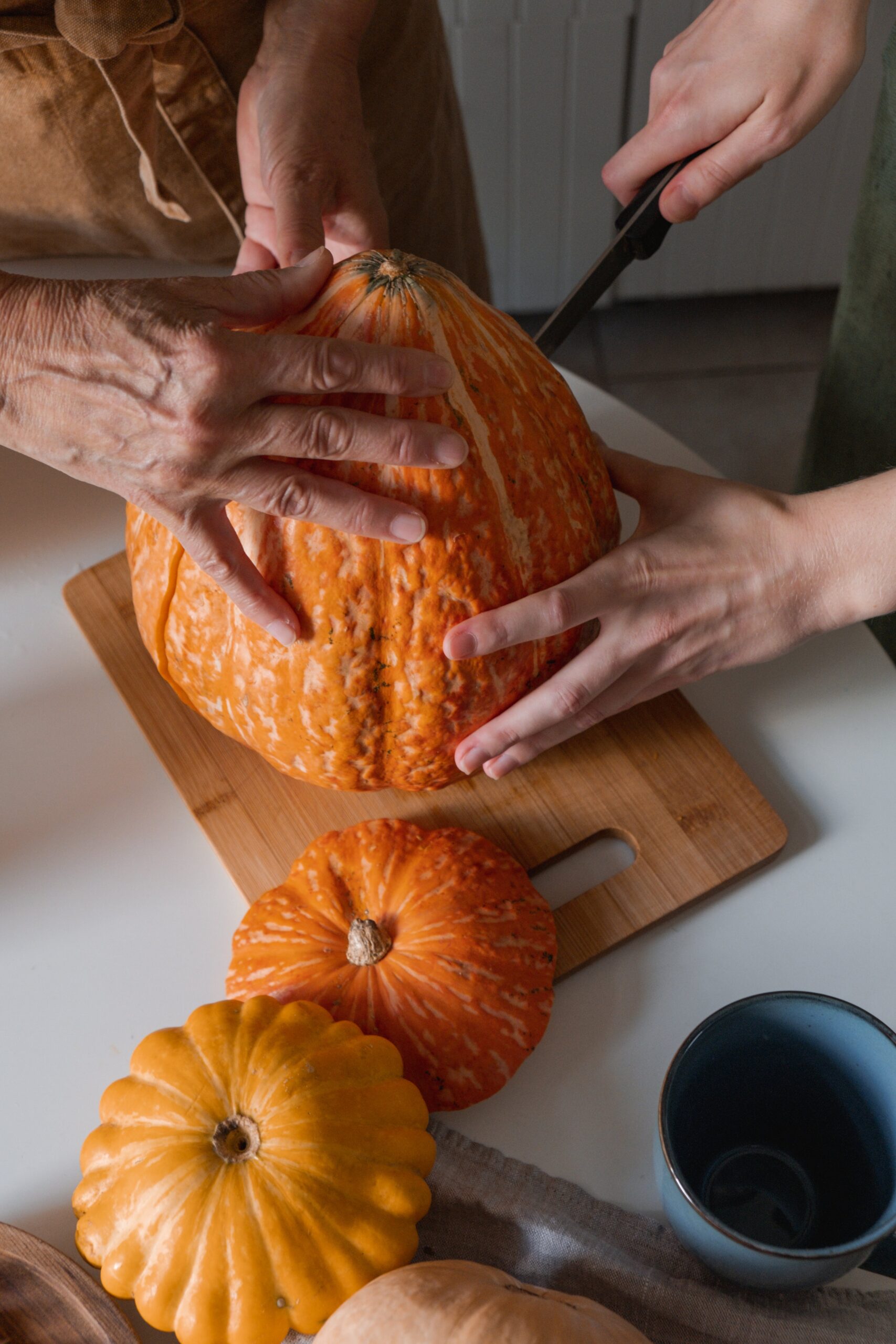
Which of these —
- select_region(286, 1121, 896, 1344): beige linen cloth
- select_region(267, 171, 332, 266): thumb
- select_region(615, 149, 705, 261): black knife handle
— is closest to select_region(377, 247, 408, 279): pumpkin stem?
select_region(267, 171, 332, 266): thumb

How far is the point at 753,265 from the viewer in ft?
8.46

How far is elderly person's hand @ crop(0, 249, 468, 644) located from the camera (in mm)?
747

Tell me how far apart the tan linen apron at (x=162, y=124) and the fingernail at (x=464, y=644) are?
0.69 meters

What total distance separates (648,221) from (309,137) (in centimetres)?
36

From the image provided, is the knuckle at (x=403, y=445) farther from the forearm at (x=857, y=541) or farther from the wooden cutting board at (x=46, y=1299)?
the wooden cutting board at (x=46, y=1299)

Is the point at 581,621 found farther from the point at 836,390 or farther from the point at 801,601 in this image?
the point at 836,390

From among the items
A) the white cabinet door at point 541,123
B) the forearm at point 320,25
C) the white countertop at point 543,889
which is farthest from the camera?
the white cabinet door at point 541,123

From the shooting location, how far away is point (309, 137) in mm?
1117

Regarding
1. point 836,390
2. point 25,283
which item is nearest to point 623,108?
point 836,390

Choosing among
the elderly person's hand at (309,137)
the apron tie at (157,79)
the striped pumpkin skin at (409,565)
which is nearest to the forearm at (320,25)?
the elderly person's hand at (309,137)

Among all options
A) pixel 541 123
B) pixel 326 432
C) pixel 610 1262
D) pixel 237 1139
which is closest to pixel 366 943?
pixel 237 1139

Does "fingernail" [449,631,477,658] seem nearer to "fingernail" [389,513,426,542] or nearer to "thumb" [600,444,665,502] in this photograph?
"fingernail" [389,513,426,542]

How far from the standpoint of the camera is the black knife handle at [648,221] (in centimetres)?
109

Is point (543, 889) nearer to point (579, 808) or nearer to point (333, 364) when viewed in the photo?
point (579, 808)
